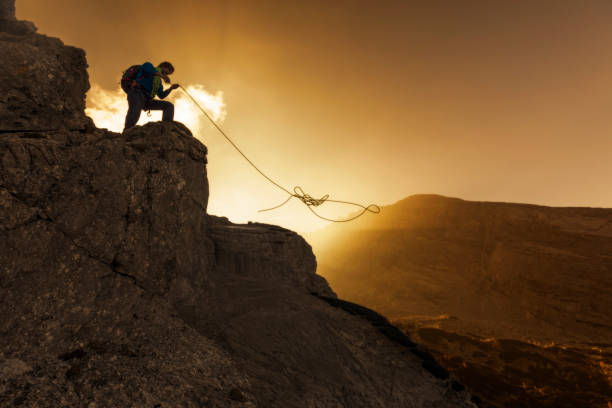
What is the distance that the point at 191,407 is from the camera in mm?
3986

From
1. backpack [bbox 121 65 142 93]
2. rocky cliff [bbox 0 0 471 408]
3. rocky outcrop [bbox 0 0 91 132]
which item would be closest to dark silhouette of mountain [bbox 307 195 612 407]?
rocky cliff [bbox 0 0 471 408]

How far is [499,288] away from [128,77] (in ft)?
143

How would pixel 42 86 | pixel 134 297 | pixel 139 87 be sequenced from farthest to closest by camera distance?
pixel 139 87
pixel 42 86
pixel 134 297

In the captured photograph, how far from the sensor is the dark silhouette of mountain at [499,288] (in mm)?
11242

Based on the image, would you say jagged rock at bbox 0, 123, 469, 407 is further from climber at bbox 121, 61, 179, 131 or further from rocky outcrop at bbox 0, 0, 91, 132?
rocky outcrop at bbox 0, 0, 91, 132

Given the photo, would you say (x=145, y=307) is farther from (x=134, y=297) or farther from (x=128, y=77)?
(x=128, y=77)

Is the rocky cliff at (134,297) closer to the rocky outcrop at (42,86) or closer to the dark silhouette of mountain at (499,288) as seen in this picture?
the rocky outcrop at (42,86)

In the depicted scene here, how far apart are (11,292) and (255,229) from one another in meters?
8.02

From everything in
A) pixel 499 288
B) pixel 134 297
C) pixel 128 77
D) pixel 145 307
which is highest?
pixel 128 77

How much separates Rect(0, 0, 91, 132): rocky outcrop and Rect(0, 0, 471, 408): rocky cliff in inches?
1.1

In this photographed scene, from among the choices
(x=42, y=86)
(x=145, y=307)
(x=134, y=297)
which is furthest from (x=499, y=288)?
(x=42, y=86)

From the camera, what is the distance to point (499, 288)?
34531mm

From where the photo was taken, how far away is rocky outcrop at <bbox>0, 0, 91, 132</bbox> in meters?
5.79

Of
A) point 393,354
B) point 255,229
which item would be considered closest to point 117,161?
point 255,229
